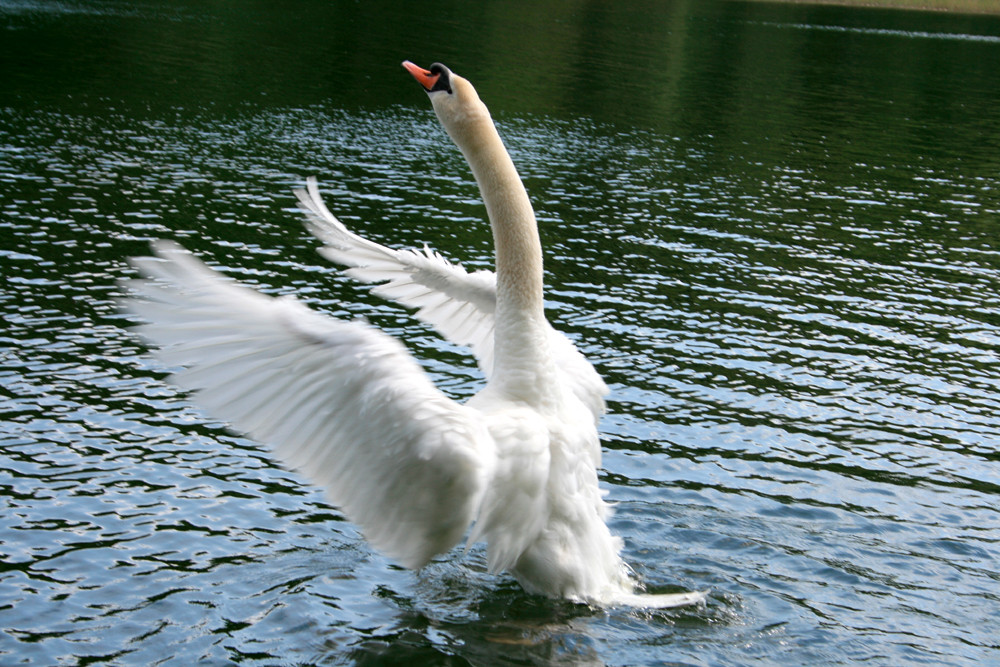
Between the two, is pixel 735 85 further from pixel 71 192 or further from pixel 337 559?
pixel 337 559

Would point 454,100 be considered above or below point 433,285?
above

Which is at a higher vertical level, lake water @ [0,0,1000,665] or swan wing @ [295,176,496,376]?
swan wing @ [295,176,496,376]

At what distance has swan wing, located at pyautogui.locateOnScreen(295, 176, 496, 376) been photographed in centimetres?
934

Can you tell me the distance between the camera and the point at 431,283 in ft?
31.1

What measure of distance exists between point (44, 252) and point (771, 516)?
37.2ft

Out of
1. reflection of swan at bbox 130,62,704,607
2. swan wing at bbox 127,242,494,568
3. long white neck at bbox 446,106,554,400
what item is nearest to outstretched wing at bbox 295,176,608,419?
long white neck at bbox 446,106,554,400

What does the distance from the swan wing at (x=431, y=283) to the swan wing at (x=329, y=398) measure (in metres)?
2.91

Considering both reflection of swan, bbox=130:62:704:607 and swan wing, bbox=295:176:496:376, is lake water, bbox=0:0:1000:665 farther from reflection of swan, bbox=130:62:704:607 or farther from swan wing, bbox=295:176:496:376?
swan wing, bbox=295:176:496:376

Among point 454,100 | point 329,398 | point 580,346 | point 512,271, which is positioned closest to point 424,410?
point 329,398

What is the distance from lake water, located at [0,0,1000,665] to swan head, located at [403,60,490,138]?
354 cm

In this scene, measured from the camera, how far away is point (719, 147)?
1132 inches

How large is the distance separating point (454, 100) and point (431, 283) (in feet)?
7.71

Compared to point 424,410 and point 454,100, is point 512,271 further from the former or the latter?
point 424,410

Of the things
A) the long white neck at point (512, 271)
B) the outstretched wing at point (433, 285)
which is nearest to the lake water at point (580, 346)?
the long white neck at point (512, 271)
